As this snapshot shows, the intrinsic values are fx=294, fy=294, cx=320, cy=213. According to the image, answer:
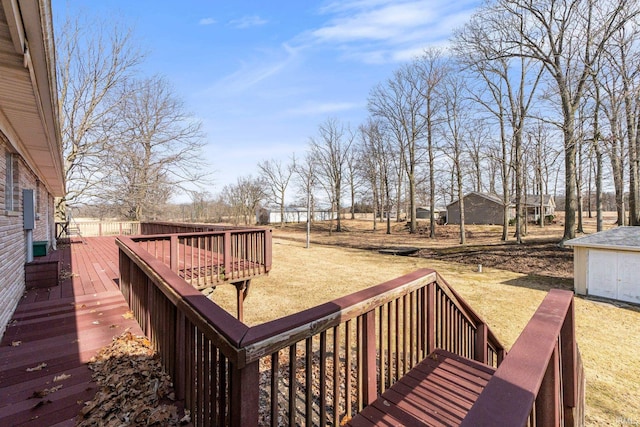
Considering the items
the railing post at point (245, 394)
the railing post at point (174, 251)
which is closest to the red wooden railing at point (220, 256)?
the railing post at point (174, 251)

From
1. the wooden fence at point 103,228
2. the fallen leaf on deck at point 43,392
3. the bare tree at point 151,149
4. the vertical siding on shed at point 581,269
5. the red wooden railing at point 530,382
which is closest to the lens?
the red wooden railing at point 530,382

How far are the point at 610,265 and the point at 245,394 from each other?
35.1ft

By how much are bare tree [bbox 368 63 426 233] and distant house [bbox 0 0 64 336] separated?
2290cm

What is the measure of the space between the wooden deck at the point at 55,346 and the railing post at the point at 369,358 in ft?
6.56

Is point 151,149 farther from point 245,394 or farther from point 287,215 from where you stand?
point 287,215

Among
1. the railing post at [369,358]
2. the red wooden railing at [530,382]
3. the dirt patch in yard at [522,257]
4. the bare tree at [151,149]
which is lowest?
the dirt patch in yard at [522,257]

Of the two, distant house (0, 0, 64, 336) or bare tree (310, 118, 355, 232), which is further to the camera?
bare tree (310, 118, 355, 232)

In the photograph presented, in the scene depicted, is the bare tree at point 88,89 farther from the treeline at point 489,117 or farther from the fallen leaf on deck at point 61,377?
the fallen leaf on deck at point 61,377

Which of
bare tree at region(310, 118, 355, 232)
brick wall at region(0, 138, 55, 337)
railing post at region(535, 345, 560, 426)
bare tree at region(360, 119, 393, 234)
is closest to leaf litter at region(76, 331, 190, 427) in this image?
brick wall at region(0, 138, 55, 337)

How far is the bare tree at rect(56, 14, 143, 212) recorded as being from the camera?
14102mm

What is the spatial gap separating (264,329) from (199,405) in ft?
3.01

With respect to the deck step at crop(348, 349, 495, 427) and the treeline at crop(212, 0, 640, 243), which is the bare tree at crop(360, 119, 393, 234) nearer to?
the treeline at crop(212, 0, 640, 243)

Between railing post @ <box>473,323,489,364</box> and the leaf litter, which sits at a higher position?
the leaf litter

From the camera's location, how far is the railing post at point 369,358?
208 cm
